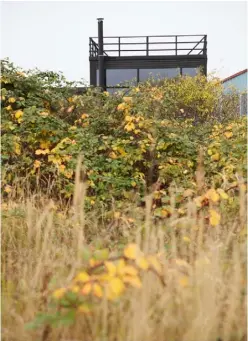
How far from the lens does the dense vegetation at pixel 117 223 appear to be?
68.4 inches

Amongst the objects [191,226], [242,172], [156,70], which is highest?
[156,70]

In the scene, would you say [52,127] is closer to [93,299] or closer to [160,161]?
[160,161]

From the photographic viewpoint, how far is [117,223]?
128 inches

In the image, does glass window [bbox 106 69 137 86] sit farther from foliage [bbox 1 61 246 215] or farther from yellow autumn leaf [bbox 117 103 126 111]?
yellow autumn leaf [bbox 117 103 126 111]

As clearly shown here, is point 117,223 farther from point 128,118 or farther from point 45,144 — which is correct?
point 45,144

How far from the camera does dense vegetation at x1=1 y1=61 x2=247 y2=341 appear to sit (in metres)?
1.74

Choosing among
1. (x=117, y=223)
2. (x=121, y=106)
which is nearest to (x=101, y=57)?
(x=121, y=106)

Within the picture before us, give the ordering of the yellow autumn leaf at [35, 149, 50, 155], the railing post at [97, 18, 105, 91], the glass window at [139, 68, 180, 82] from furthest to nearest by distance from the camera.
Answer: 1. the glass window at [139, 68, 180, 82]
2. the railing post at [97, 18, 105, 91]
3. the yellow autumn leaf at [35, 149, 50, 155]

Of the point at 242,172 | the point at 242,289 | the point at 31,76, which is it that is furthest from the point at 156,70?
the point at 242,289

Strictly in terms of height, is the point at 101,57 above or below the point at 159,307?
above

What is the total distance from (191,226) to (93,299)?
84cm

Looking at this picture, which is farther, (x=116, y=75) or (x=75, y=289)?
(x=116, y=75)

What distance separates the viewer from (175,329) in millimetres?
1743

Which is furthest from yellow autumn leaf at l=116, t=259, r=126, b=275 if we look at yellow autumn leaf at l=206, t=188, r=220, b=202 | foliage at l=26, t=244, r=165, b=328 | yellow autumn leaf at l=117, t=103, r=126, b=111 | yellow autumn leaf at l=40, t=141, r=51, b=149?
yellow autumn leaf at l=117, t=103, r=126, b=111
